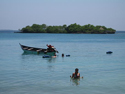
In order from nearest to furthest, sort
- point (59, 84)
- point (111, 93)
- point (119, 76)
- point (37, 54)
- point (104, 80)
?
point (111, 93) < point (59, 84) < point (104, 80) < point (119, 76) < point (37, 54)

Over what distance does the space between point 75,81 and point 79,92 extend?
11.6ft

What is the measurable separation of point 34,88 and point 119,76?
995cm

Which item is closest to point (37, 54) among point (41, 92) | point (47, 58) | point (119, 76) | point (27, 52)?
point (27, 52)

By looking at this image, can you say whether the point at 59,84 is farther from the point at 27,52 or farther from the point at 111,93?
the point at 27,52

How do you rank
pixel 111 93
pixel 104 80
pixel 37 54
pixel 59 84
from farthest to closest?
pixel 37 54 < pixel 104 80 < pixel 59 84 < pixel 111 93

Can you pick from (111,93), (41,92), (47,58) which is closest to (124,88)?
(111,93)

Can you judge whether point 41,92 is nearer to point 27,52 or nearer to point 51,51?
point 51,51

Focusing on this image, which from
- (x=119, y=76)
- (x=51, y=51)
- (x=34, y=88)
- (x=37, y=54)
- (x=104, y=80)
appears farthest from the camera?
(x=37, y=54)

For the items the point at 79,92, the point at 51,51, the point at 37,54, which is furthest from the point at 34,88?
the point at 37,54

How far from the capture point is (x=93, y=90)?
20.1 meters


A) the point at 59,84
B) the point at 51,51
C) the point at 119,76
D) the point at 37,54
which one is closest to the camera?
the point at 59,84

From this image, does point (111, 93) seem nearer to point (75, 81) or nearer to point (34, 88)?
point (75, 81)

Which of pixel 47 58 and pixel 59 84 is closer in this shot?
pixel 59 84

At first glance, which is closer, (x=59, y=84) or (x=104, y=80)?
(x=59, y=84)
